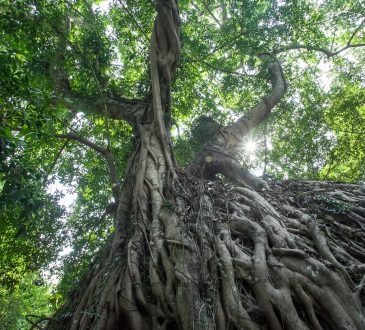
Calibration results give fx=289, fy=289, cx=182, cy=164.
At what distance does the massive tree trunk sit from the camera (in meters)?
1.76

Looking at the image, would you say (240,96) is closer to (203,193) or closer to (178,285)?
(203,193)

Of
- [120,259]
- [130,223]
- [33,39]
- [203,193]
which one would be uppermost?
[33,39]

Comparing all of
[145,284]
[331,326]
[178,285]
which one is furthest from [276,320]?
[145,284]

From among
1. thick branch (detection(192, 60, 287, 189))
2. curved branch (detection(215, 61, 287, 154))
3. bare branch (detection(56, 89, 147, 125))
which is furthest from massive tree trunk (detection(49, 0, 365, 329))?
curved branch (detection(215, 61, 287, 154))

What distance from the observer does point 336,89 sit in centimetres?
742

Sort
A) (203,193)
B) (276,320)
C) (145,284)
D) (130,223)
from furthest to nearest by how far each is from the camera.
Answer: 1. (203,193)
2. (130,223)
3. (145,284)
4. (276,320)

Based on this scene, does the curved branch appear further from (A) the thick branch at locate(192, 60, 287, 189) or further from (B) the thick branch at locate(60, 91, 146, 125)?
(B) the thick branch at locate(60, 91, 146, 125)

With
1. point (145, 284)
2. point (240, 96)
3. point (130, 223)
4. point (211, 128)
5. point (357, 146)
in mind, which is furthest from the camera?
point (240, 96)

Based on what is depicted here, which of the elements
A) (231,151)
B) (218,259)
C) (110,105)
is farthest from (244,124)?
(218,259)

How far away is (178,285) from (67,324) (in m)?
1.10

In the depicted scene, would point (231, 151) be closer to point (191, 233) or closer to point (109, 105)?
point (109, 105)

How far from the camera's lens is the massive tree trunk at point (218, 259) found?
5.77ft

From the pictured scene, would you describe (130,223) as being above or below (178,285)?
above

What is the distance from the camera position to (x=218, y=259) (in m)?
2.09
